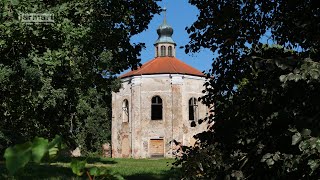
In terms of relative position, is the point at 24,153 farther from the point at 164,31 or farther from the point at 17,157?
the point at 164,31

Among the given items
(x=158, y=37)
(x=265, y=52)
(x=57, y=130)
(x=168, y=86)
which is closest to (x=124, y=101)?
(x=168, y=86)

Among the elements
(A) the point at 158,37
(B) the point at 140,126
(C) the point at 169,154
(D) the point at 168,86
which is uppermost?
(A) the point at 158,37

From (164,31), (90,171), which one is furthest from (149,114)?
(90,171)

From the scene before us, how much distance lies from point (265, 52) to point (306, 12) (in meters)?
0.76

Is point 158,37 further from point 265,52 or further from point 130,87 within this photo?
point 265,52

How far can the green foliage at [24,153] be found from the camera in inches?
33.2

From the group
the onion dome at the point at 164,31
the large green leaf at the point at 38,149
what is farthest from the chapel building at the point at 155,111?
the large green leaf at the point at 38,149

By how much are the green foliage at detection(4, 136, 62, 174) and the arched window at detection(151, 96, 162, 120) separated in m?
36.0

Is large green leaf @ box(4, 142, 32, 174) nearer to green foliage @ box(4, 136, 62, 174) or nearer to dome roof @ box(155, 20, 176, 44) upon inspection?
green foliage @ box(4, 136, 62, 174)

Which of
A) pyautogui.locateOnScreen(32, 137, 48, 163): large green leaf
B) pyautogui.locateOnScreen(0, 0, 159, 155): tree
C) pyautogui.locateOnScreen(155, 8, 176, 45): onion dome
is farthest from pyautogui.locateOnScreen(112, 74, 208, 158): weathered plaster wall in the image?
pyautogui.locateOnScreen(32, 137, 48, 163): large green leaf

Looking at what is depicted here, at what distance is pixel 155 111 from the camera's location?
122 ft

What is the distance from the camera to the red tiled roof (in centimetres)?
3709

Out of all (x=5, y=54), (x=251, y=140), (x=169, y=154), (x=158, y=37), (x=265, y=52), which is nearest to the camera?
(x=251, y=140)

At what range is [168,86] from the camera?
1444 inches
